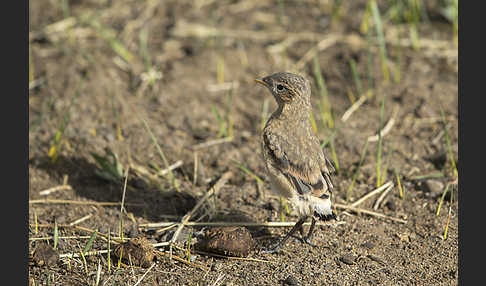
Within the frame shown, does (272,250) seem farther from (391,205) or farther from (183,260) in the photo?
(391,205)

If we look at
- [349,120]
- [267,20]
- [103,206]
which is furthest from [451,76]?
[103,206]

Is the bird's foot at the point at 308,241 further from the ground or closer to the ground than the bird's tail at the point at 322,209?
closer to the ground

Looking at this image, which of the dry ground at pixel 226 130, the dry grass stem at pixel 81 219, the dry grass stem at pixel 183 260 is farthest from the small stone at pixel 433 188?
the dry grass stem at pixel 81 219

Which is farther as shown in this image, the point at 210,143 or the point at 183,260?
the point at 210,143

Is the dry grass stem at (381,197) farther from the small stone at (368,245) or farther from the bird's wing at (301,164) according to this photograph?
the bird's wing at (301,164)

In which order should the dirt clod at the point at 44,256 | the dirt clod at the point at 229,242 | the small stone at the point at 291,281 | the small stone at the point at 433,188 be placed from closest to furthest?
the small stone at the point at 291,281
the dirt clod at the point at 44,256
the dirt clod at the point at 229,242
the small stone at the point at 433,188

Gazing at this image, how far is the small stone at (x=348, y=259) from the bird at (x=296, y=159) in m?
0.32

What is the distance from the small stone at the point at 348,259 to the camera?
14.9 feet

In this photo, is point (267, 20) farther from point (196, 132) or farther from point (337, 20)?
point (196, 132)

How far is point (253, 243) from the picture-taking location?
462 cm

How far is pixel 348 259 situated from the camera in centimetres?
456

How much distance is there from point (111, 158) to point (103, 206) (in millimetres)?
676

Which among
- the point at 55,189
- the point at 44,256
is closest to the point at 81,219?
the point at 55,189

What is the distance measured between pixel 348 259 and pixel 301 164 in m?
0.81
